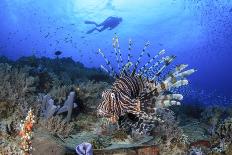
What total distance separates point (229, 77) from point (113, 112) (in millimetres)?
100862

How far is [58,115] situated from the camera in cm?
628

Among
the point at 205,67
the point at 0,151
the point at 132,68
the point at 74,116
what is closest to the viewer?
the point at 0,151

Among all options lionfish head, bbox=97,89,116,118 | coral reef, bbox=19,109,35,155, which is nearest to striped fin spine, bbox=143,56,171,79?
lionfish head, bbox=97,89,116,118

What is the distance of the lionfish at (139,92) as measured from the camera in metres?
4.80

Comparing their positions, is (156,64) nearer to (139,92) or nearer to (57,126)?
(139,92)

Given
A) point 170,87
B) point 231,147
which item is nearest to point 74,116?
point 170,87

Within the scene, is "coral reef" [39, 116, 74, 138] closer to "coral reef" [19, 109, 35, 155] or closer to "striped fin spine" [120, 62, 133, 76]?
"striped fin spine" [120, 62, 133, 76]

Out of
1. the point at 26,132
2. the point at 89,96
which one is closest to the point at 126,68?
the point at 89,96

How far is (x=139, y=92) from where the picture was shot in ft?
17.6

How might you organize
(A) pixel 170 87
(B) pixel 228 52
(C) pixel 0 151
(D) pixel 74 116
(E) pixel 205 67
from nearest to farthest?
(C) pixel 0 151
(A) pixel 170 87
(D) pixel 74 116
(B) pixel 228 52
(E) pixel 205 67

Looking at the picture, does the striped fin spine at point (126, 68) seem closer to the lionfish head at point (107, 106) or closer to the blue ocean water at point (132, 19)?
the lionfish head at point (107, 106)

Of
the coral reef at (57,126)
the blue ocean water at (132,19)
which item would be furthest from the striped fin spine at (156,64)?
the blue ocean water at (132,19)

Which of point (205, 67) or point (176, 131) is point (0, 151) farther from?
point (205, 67)

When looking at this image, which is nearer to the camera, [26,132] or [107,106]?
[26,132]
